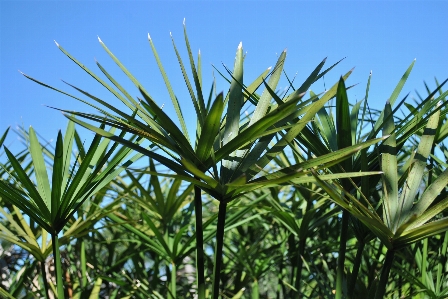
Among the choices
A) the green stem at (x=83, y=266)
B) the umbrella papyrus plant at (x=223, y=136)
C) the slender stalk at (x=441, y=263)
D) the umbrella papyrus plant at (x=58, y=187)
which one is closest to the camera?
the umbrella papyrus plant at (x=223, y=136)

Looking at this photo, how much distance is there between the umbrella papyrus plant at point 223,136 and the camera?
1.04 meters

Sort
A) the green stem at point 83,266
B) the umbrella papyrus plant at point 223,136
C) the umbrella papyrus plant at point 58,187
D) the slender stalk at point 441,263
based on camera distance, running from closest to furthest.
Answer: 1. the umbrella papyrus plant at point 223,136
2. the umbrella papyrus plant at point 58,187
3. the slender stalk at point 441,263
4. the green stem at point 83,266

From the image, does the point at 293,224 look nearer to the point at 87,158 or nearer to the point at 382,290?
the point at 382,290

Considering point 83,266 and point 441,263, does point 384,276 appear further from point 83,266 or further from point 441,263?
point 83,266

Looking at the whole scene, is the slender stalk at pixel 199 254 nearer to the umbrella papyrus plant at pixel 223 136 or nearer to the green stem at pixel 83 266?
the umbrella papyrus plant at pixel 223 136

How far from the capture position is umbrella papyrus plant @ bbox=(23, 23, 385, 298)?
3.43 feet

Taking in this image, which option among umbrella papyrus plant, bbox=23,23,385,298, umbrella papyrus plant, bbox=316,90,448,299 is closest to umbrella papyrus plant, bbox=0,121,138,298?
umbrella papyrus plant, bbox=23,23,385,298

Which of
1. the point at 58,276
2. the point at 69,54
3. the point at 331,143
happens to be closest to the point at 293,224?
the point at 331,143

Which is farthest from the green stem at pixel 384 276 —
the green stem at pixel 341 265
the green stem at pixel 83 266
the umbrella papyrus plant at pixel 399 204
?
the green stem at pixel 83 266

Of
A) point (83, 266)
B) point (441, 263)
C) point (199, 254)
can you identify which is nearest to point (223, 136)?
point (199, 254)

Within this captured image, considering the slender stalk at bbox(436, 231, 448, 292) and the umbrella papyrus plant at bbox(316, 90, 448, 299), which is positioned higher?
the slender stalk at bbox(436, 231, 448, 292)

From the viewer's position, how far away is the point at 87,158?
50.3 inches

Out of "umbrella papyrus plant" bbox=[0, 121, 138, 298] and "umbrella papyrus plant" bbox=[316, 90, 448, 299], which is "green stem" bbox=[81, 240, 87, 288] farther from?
"umbrella papyrus plant" bbox=[316, 90, 448, 299]

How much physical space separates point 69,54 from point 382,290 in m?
0.85
